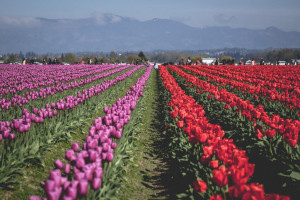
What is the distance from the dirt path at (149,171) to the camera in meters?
5.16

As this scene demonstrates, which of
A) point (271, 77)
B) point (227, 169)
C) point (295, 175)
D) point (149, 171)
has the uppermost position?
point (271, 77)

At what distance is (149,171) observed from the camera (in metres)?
6.21

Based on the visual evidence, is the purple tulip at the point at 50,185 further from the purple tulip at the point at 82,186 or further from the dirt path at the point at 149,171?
the dirt path at the point at 149,171

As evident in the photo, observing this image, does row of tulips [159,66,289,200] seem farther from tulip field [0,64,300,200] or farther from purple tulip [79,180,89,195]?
purple tulip [79,180,89,195]

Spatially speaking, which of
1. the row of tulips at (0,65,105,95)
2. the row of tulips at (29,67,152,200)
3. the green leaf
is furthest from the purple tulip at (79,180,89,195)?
the row of tulips at (0,65,105,95)

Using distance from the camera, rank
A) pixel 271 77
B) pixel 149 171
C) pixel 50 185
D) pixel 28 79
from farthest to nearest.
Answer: pixel 271 77, pixel 28 79, pixel 149 171, pixel 50 185

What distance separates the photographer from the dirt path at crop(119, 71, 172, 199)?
203 inches

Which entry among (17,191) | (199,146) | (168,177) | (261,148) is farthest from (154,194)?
(261,148)

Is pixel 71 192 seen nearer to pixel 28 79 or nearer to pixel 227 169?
pixel 227 169

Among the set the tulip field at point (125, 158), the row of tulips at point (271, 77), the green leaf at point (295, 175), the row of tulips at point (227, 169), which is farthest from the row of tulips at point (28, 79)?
the row of tulips at point (271, 77)

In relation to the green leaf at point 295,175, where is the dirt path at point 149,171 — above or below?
below

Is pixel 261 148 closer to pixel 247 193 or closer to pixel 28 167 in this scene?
pixel 247 193

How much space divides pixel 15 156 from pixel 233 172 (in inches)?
156

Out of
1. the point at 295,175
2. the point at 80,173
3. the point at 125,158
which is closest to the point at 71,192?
the point at 80,173
